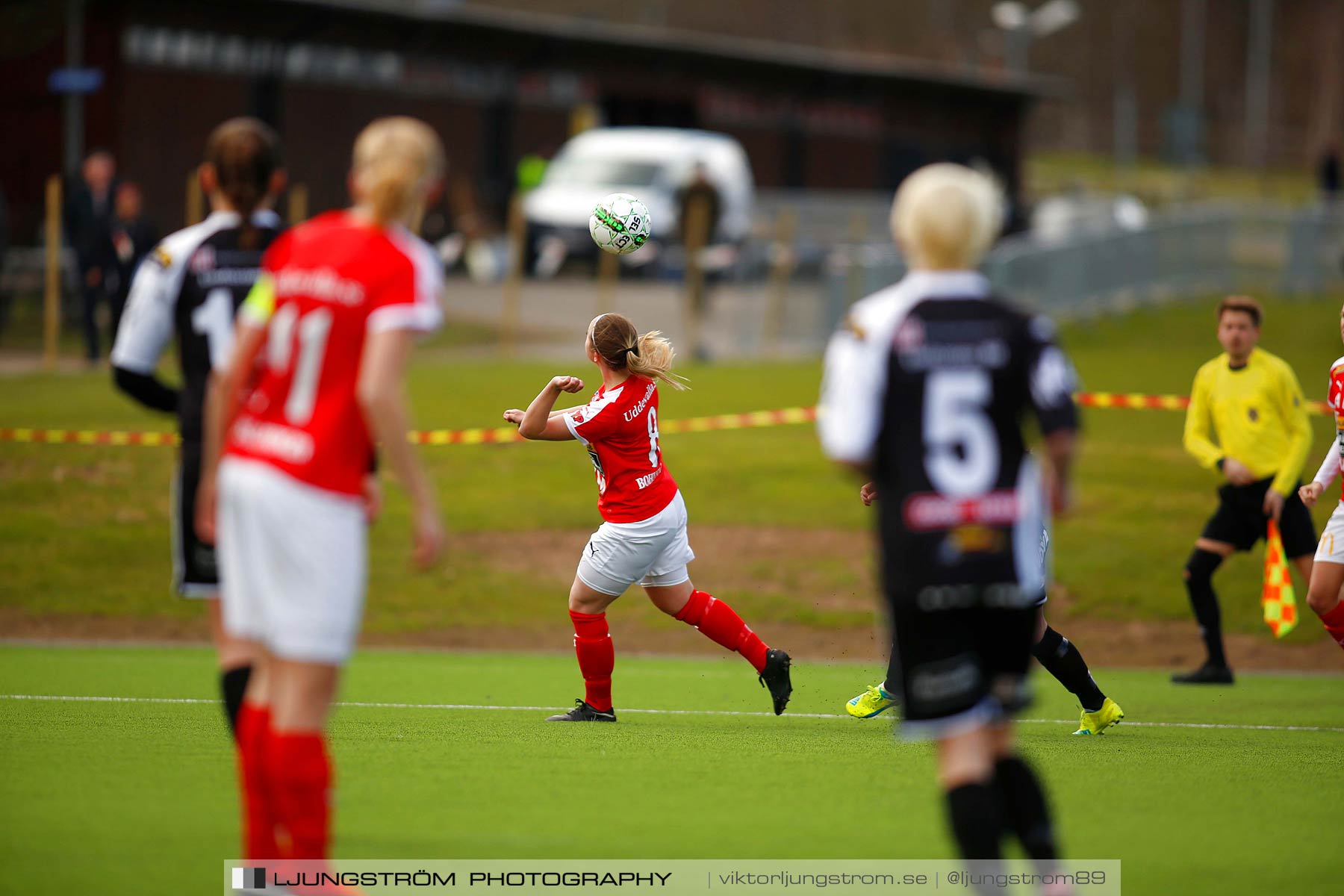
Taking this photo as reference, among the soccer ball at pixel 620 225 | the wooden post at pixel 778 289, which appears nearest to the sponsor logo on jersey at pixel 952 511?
the soccer ball at pixel 620 225

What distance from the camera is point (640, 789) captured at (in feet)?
19.6

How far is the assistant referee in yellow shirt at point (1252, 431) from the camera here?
9.48 m

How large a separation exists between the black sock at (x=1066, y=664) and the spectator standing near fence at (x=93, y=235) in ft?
48.9

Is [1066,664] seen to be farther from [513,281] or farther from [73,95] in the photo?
[73,95]

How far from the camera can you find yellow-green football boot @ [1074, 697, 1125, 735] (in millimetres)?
7805

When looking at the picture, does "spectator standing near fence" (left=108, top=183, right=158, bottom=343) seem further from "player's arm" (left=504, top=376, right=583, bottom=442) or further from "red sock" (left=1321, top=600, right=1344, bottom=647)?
"red sock" (left=1321, top=600, right=1344, bottom=647)

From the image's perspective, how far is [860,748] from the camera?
714 centimetres

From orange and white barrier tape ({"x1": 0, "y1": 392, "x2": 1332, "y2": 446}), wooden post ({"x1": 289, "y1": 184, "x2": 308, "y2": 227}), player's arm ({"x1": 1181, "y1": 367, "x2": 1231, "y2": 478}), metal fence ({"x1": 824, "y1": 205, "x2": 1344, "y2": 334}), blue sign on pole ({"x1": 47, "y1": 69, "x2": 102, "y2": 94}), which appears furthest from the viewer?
metal fence ({"x1": 824, "y1": 205, "x2": 1344, "y2": 334})

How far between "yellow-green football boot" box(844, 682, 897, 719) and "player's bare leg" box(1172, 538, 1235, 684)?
10.2 feet

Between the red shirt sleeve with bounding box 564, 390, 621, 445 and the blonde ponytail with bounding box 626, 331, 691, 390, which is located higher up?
the blonde ponytail with bounding box 626, 331, 691, 390

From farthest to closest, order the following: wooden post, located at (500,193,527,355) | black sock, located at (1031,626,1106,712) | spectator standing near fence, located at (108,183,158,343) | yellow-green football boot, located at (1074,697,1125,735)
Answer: wooden post, located at (500,193,527,355)
spectator standing near fence, located at (108,183,158,343)
yellow-green football boot, located at (1074,697,1125,735)
black sock, located at (1031,626,1106,712)

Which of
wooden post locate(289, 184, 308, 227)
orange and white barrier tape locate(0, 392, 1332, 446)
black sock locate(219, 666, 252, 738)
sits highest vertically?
wooden post locate(289, 184, 308, 227)

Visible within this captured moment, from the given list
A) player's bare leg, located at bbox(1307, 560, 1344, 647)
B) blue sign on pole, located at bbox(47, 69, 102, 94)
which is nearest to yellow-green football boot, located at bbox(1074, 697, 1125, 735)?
player's bare leg, located at bbox(1307, 560, 1344, 647)

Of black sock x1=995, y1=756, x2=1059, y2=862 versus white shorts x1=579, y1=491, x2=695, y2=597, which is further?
white shorts x1=579, y1=491, x2=695, y2=597
